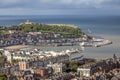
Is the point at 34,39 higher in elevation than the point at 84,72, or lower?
lower

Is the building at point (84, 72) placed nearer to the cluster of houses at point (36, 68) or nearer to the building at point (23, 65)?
the cluster of houses at point (36, 68)

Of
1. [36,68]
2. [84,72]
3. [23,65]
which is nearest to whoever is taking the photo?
[84,72]

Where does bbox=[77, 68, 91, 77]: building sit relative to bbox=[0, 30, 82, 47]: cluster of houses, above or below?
above

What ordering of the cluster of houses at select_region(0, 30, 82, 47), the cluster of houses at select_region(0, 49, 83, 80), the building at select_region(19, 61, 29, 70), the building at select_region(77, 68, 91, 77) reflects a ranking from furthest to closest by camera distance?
the cluster of houses at select_region(0, 30, 82, 47) < the building at select_region(19, 61, 29, 70) < the building at select_region(77, 68, 91, 77) < the cluster of houses at select_region(0, 49, 83, 80)

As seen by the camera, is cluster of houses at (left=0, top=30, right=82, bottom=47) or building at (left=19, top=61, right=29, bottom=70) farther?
cluster of houses at (left=0, top=30, right=82, bottom=47)

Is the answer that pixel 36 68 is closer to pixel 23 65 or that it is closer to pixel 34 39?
pixel 23 65

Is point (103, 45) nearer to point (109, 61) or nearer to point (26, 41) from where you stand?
point (26, 41)

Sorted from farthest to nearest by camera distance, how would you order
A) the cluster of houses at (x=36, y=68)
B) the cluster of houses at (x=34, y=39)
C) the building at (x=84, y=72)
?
the cluster of houses at (x=34, y=39) < the building at (x=84, y=72) < the cluster of houses at (x=36, y=68)

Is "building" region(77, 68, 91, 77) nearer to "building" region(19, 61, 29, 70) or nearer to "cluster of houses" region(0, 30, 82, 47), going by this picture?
"building" region(19, 61, 29, 70)

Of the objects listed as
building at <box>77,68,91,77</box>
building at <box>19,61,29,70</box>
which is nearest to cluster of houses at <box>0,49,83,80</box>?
building at <box>19,61,29,70</box>

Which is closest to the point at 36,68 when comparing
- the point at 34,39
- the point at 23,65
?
the point at 23,65

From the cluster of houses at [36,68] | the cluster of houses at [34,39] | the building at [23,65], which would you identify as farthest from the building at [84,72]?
the cluster of houses at [34,39]

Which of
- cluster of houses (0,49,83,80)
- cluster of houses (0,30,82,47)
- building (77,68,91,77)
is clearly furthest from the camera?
cluster of houses (0,30,82,47)
